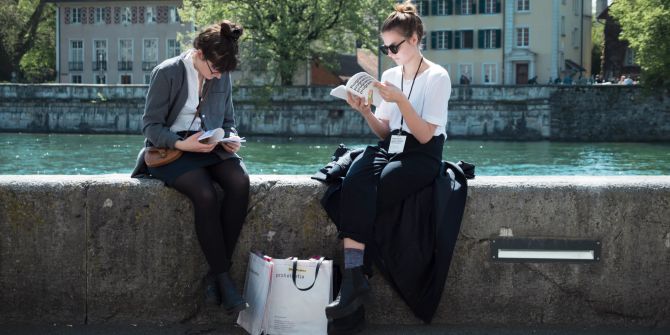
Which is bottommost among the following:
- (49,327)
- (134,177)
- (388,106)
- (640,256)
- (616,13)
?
(49,327)

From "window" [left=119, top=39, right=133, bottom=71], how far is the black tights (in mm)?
61350

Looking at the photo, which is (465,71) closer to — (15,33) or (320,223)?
(15,33)

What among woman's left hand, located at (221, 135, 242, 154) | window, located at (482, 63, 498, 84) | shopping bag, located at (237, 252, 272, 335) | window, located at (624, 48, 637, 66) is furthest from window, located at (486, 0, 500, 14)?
shopping bag, located at (237, 252, 272, 335)

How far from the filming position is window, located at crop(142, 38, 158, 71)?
64250mm

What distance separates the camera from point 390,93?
181 inches

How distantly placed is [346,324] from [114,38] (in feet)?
205

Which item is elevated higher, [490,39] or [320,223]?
[490,39]

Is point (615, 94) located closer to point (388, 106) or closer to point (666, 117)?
point (666, 117)

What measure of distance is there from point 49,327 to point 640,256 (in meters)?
2.60

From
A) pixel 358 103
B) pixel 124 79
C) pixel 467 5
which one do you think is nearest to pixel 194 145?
pixel 358 103

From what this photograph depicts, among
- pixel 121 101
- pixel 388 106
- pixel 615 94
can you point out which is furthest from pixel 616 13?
pixel 388 106

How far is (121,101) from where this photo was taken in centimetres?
5075

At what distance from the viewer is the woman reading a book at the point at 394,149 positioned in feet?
14.6

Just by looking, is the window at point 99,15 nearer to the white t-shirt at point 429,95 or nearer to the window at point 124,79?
the window at point 124,79
